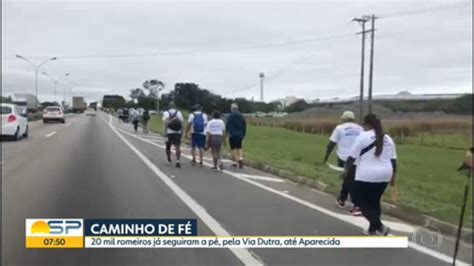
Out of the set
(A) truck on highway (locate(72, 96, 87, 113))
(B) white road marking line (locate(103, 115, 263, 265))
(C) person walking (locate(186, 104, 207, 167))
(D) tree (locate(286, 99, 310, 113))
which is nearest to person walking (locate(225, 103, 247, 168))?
(C) person walking (locate(186, 104, 207, 167))

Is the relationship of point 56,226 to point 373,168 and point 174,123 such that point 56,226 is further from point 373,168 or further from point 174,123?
point 174,123

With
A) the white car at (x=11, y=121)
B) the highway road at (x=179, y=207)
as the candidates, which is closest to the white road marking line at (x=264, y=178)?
the highway road at (x=179, y=207)

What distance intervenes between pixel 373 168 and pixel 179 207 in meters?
3.61

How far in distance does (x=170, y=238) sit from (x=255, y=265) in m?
1.57

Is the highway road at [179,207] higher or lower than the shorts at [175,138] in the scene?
lower

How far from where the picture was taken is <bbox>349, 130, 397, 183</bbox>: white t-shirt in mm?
8250

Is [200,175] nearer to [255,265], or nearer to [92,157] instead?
[92,157]

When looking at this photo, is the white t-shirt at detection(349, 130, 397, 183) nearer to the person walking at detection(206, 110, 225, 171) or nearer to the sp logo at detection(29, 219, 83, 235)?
the sp logo at detection(29, 219, 83, 235)

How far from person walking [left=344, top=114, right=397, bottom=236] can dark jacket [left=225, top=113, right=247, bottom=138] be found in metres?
8.70

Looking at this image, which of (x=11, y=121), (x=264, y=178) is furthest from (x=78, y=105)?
(x=264, y=178)

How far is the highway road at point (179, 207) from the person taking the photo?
713cm

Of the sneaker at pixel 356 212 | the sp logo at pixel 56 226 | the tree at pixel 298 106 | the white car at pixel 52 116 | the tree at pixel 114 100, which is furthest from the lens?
the tree at pixel 298 106

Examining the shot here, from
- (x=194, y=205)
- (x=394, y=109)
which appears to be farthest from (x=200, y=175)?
(x=394, y=109)

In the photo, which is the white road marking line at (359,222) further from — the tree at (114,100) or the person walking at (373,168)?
the tree at (114,100)
